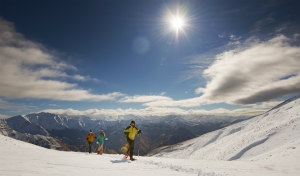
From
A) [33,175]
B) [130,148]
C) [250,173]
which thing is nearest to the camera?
[33,175]

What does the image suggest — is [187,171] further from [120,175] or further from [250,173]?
[120,175]

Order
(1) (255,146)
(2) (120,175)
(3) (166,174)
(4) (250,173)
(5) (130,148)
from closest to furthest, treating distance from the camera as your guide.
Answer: (2) (120,175) < (3) (166,174) < (4) (250,173) < (5) (130,148) < (1) (255,146)

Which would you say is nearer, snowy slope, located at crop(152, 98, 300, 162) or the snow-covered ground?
the snow-covered ground

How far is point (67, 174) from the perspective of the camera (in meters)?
8.45

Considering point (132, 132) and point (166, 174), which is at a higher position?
point (132, 132)

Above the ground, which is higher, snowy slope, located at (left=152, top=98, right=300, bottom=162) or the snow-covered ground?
snowy slope, located at (left=152, top=98, right=300, bottom=162)

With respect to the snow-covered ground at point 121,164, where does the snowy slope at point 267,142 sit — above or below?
above

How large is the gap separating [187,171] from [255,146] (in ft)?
174

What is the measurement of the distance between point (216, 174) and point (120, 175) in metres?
4.29

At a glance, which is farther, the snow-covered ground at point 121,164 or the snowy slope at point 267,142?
the snowy slope at point 267,142

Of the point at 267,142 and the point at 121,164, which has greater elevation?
the point at 267,142

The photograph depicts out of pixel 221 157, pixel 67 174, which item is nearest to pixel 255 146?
pixel 221 157

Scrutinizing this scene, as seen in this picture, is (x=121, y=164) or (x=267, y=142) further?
(x=267, y=142)

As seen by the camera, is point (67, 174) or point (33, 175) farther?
point (67, 174)
